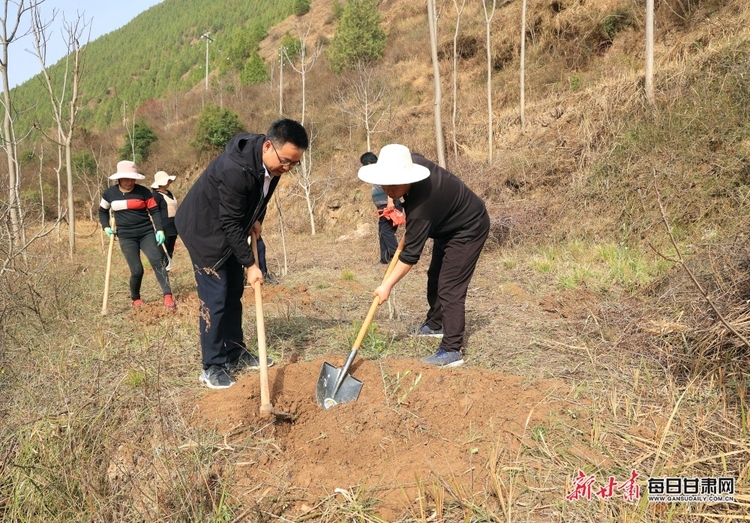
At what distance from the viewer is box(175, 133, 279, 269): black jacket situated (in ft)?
9.53

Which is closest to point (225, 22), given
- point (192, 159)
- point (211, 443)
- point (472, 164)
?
point (192, 159)

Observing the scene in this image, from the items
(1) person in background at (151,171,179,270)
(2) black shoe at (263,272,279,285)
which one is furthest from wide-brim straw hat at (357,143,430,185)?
(2) black shoe at (263,272,279,285)

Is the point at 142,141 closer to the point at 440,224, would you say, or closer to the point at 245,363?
the point at 245,363

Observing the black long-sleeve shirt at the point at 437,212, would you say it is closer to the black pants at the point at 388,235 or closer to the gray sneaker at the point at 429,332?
the gray sneaker at the point at 429,332

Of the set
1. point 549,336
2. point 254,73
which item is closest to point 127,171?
point 549,336

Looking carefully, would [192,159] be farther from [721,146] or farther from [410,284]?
[721,146]

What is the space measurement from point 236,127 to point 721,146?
18.5m

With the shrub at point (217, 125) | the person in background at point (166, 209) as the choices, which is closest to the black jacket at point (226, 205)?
the person in background at point (166, 209)

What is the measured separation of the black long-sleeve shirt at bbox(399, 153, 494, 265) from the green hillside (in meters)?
37.6

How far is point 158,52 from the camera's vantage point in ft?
175

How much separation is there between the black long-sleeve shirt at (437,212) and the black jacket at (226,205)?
3.22ft

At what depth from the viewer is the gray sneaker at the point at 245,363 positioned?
11.4 ft

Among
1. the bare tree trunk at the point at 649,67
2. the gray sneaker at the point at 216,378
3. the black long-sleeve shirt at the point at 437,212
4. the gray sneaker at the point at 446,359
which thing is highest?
the bare tree trunk at the point at 649,67

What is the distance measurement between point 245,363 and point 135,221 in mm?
2570
